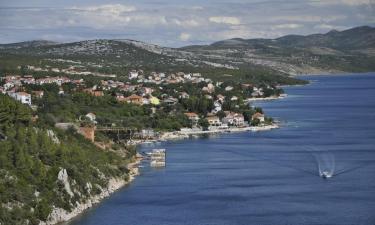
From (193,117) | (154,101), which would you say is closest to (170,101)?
(154,101)

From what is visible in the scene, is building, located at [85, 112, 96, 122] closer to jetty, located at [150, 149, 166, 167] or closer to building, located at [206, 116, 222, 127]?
jetty, located at [150, 149, 166, 167]

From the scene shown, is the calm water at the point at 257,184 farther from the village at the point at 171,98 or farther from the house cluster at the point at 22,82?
the house cluster at the point at 22,82

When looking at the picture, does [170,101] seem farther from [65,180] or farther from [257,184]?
[65,180]

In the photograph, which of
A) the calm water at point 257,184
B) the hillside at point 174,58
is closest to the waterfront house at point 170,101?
the calm water at point 257,184

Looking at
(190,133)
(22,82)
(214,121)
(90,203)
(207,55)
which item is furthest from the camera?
(207,55)

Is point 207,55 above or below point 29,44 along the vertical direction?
below

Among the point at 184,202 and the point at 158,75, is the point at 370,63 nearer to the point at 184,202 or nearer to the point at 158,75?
the point at 158,75
